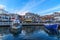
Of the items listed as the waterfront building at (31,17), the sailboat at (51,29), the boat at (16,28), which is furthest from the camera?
the boat at (16,28)

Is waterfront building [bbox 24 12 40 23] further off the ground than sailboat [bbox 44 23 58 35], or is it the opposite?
waterfront building [bbox 24 12 40 23]

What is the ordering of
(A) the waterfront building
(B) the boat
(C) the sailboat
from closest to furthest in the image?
(A) the waterfront building < (C) the sailboat < (B) the boat

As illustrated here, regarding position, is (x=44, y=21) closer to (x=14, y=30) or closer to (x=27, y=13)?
(x=27, y=13)

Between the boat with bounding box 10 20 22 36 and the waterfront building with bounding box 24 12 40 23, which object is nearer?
the waterfront building with bounding box 24 12 40 23

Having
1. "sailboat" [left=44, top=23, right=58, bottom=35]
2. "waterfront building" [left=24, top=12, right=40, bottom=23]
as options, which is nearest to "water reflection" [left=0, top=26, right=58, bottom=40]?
"sailboat" [left=44, top=23, right=58, bottom=35]

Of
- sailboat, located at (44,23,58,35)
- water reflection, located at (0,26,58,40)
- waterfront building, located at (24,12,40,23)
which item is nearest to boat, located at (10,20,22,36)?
water reflection, located at (0,26,58,40)

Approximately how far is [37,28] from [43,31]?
1.31 feet

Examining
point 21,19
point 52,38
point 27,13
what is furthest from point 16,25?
point 52,38

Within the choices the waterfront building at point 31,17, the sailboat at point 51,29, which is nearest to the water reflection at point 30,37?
the sailboat at point 51,29

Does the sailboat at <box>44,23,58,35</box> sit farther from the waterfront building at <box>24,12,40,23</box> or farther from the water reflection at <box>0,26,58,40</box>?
the waterfront building at <box>24,12,40,23</box>

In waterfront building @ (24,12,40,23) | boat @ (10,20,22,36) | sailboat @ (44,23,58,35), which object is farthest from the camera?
boat @ (10,20,22,36)

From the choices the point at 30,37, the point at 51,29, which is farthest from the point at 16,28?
the point at 51,29

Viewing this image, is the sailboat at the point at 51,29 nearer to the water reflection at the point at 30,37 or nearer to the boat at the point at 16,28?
the water reflection at the point at 30,37

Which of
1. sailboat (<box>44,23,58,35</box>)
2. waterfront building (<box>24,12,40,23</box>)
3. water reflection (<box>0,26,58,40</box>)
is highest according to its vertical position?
waterfront building (<box>24,12,40,23</box>)
